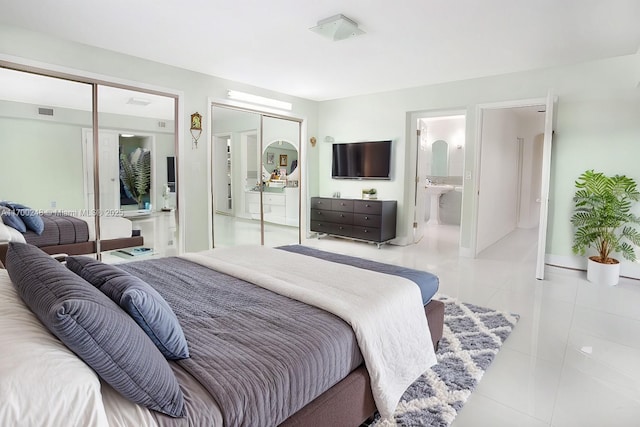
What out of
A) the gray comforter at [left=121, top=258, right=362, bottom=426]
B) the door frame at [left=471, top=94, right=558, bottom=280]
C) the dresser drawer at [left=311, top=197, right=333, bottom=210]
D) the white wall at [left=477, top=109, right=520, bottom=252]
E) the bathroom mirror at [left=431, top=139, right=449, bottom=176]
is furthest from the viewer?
the bathroom mirror at [left=431, top=139, right=449, bottom=176]

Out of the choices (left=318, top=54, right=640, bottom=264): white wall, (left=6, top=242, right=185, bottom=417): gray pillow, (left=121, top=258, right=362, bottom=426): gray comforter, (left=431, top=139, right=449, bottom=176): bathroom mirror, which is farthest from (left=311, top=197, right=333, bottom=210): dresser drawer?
(left=6, top=242, right=185, bottom=417): gray pillow

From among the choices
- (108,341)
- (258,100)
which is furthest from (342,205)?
(108,341)

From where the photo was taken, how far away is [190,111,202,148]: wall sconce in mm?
4634

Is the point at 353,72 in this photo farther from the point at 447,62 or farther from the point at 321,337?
the point at 321,337

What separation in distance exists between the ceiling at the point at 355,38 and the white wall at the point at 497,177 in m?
1.18

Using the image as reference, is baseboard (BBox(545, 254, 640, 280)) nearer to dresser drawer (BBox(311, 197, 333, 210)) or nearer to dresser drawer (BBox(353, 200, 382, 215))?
dresser drawer (BBox(353, 200, 382, 215))

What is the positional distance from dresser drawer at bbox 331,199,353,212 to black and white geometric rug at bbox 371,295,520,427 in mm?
2909

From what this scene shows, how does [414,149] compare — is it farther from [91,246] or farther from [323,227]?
[91,246]

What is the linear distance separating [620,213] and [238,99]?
4.77 m

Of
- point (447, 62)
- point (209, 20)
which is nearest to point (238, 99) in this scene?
point (209, 20)

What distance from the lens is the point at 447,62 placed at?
169 inches

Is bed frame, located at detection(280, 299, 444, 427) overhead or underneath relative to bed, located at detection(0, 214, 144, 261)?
underneath

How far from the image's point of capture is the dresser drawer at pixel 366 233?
18.6ft

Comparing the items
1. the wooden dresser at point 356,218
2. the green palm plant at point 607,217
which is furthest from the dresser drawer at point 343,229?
the green palm plant at point 607,217
